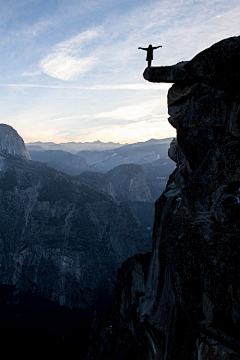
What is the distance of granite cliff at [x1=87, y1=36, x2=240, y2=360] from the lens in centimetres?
955

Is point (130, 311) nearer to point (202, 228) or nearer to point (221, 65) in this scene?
point (202, 228)

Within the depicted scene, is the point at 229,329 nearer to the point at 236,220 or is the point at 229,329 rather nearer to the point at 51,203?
the point at 236,220

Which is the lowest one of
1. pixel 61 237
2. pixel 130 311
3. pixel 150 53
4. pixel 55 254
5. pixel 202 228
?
pixel 55 254

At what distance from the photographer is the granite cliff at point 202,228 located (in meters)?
9.55

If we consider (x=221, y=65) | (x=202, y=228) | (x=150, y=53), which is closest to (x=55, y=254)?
(x=150, y=53)

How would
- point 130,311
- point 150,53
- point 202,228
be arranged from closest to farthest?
point 202,228
point 150,53
point 130,311

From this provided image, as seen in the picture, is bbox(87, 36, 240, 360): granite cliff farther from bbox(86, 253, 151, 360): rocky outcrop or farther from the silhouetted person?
bbox(86, 253, 151, 360): rocky outcrop

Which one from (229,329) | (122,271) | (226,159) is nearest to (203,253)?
(229,329)

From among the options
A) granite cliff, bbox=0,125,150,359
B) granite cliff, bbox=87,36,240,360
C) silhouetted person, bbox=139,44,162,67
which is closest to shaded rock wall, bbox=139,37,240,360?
granite cliff, bbox=87,36,240,360

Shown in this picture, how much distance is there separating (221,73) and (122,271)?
31.4 metres

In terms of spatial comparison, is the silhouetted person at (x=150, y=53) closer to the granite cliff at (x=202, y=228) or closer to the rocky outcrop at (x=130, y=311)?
the granite cliff at (x=202, y=228)

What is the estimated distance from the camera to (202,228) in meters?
10.4

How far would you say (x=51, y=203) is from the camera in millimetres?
161750

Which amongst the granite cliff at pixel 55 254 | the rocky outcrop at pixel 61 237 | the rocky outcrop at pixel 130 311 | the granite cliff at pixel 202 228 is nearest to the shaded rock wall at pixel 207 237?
the granite cliff at pixel 202 228
